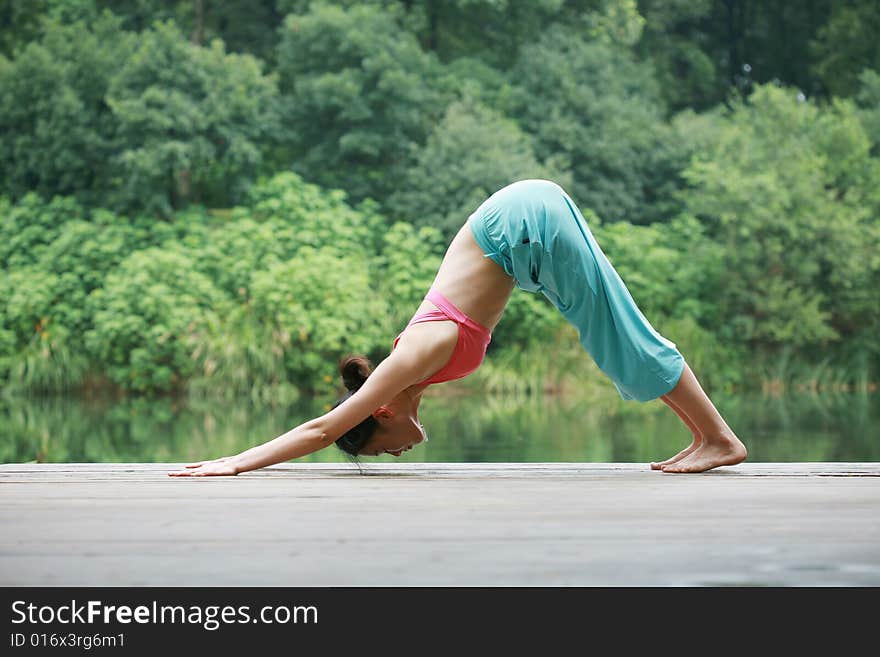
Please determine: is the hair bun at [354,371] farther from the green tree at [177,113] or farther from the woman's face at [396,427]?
the green tree at [177,113]

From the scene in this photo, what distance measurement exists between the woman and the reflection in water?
316cm

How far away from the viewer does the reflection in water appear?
6398 mm

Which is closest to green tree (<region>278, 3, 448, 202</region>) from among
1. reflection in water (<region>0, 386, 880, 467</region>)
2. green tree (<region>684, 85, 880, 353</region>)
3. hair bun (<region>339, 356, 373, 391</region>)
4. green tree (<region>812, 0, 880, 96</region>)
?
green tree (<region>684, 85, 880, 353</region>)

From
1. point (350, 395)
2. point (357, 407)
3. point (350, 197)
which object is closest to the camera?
point (357, 407)

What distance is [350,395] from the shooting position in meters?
2.79

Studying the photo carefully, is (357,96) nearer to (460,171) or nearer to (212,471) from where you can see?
(460,171)

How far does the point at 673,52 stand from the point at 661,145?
4524 mm

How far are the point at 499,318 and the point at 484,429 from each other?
5.30 m

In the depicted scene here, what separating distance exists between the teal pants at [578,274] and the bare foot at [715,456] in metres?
0.20

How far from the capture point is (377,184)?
13648 mm

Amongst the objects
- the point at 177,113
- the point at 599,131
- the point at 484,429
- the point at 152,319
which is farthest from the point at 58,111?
the point at 484,429

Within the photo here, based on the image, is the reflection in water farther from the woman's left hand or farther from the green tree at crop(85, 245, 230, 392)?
the woman's left hand

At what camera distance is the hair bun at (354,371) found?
2920mm

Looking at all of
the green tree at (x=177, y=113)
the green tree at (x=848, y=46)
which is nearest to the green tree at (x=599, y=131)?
the green tree at (x=177, y=113)
